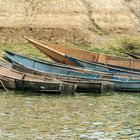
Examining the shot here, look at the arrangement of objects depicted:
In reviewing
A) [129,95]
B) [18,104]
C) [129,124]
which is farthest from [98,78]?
[129,124]

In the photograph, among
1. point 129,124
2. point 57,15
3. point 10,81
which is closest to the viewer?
point 129,124

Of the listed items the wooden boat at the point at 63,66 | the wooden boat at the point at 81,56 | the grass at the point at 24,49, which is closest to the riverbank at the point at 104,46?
the grass at the point at 24,49

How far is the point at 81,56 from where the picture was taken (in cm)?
3753

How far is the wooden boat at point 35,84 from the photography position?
102 ft

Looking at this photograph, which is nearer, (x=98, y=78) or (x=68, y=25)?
(x=98, y=78)

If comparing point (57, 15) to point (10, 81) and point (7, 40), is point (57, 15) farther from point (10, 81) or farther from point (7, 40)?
point (10, 81)

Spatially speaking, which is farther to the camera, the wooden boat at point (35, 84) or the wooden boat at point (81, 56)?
the wooden boat at point (81, 56)

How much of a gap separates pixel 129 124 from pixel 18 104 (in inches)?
234

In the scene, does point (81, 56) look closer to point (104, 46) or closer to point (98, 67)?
point (98, 67)

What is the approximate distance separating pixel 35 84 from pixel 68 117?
23.9 feet

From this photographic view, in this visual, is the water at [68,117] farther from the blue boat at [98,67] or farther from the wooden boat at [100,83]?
the blue boat at [98,67]

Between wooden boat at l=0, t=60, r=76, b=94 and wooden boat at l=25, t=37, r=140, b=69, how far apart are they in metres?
4.44

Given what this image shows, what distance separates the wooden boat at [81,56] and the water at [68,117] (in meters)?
5.51

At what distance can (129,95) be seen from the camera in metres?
31.8
